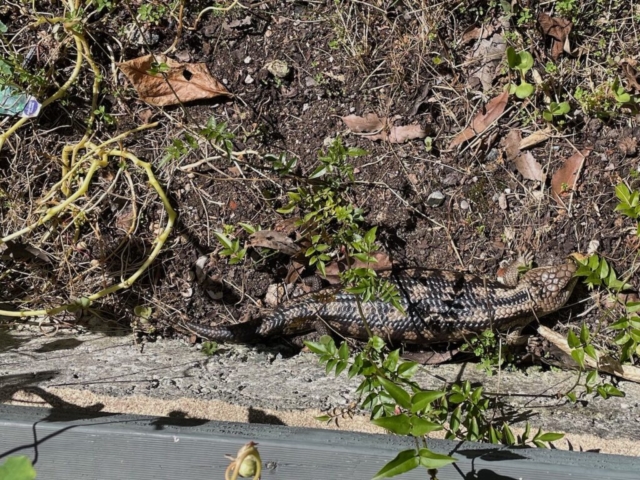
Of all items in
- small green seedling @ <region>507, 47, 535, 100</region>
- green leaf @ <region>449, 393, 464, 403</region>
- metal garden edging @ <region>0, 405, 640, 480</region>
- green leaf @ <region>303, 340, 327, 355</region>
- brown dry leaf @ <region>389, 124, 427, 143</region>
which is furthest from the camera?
brown dry leaf @ <region>389, 124, 427, 143</region>

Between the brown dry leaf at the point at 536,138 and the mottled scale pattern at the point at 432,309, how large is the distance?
0.84 m

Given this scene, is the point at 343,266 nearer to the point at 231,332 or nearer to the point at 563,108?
the point at 231,332

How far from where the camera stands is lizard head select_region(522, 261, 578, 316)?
11.9 feet

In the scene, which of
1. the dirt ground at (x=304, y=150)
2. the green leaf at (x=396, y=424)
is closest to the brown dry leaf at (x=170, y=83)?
the dirt ground at (x=304, y=150)

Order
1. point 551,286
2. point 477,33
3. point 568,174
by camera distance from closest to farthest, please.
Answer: point 551,286
point 568,174
point 477,33

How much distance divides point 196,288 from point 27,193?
1.37 meters

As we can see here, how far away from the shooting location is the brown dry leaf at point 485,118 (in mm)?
3783

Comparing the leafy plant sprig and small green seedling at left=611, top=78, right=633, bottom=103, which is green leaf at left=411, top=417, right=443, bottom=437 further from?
small green seedling at left=611, top=78, right=633, bottom=103

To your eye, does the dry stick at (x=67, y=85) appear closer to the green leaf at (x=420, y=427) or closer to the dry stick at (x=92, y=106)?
the dry stick at (x=92, y=106)

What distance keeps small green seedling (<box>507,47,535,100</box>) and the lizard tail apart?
2.29 m

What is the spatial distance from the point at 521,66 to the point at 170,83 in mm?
2325

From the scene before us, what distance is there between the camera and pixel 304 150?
388 cm

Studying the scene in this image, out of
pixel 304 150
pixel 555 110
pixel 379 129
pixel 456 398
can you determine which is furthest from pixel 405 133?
pixel 456 398

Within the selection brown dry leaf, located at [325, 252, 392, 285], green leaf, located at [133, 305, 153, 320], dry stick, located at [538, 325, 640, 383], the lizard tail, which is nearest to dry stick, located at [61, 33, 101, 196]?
green leaf, located at [133, 305, 153, 320]
